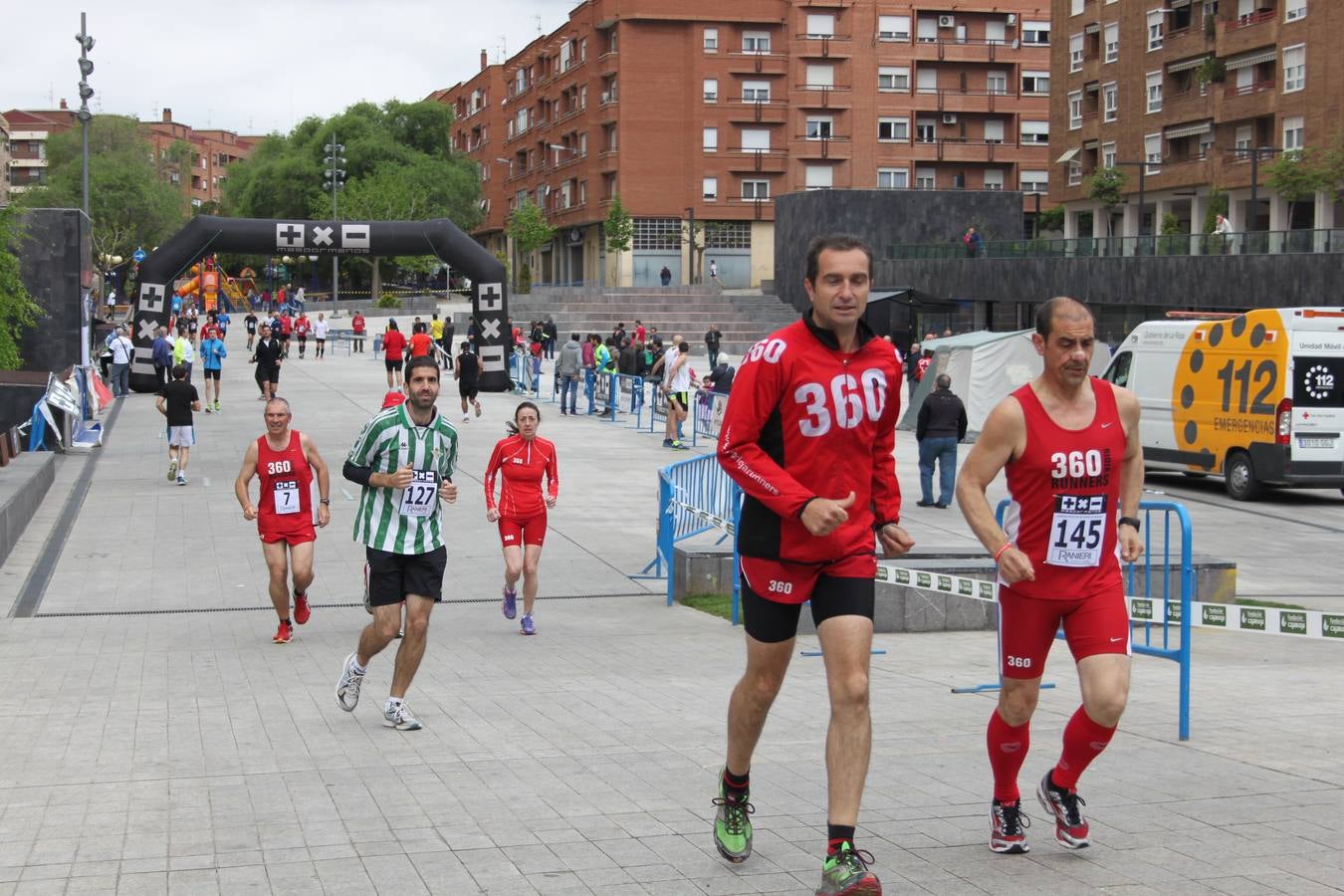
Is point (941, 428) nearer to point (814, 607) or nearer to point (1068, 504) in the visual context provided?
point (1068, 504)

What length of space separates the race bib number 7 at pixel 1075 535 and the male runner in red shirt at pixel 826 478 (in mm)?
559

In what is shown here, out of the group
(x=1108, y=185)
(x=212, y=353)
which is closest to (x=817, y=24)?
(x=1108, y=185)

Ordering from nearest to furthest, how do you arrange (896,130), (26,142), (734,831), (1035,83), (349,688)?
(734,831), (349,688), (896,130), (1035,83), (26,142)

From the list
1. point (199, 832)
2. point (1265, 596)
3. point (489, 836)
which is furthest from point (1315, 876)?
point (1265, 596)

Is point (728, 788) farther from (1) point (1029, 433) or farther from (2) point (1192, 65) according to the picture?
(2) point (1192, 65)

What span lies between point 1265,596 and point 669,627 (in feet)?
16.9

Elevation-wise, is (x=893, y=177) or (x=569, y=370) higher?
(x=893, y=177)

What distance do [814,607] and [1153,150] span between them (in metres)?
59.7

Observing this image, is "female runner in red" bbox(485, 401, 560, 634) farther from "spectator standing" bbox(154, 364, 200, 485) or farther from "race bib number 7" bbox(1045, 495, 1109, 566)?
"spectator standing" bbox(154, 364, 200, 485)

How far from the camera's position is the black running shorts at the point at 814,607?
4848mm

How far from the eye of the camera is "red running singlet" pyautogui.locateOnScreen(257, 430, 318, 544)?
11.0 m

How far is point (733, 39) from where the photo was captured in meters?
83.1

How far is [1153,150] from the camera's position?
60906 millimetres

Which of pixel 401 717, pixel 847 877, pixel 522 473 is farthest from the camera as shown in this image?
pixel 522 473
